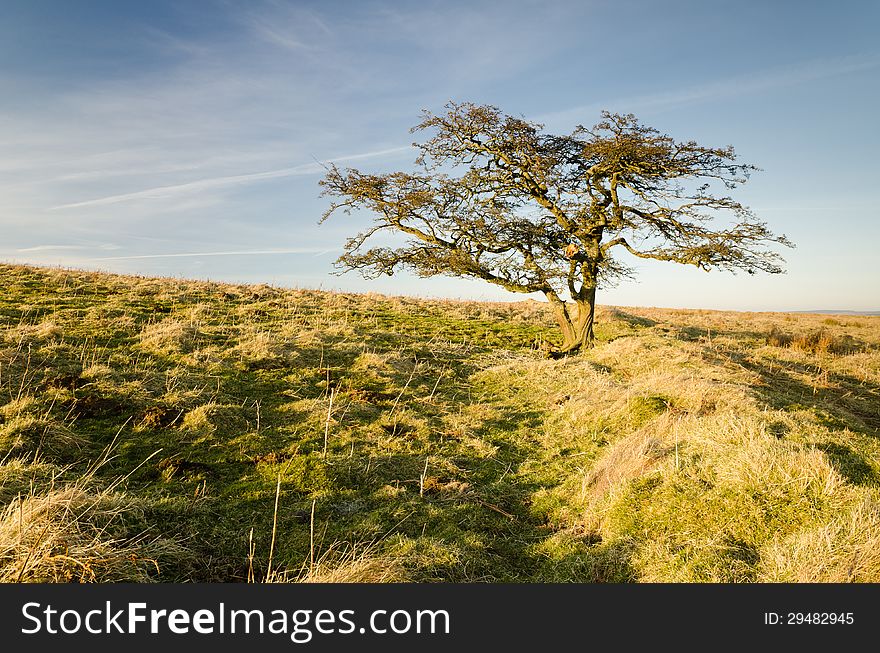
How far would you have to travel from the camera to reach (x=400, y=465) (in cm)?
704

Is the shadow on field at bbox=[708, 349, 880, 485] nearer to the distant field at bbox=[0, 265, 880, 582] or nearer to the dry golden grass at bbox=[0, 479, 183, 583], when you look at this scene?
the distant field at bbox=[0, 265, 880, 582]

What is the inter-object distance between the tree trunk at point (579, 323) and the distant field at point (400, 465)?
3.31 metres

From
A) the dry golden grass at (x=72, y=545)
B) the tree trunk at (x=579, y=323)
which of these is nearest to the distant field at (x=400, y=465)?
the dry golden grass at (x=72, y=545)

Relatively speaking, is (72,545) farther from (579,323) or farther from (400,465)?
(579,323)

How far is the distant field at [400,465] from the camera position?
431cm

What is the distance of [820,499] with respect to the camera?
4.68 meters

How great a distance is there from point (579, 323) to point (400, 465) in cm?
1154

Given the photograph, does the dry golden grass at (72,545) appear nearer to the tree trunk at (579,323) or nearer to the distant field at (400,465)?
the distant field at (400,465)

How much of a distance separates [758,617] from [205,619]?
4.16 m

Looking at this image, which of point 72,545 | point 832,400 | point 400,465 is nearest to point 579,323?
point 832,400

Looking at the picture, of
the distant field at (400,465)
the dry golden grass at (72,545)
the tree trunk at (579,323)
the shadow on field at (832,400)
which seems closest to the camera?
the dry golden grass at (72,545)

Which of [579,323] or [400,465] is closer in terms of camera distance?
[400,465]

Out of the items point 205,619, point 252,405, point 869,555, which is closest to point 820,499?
point 869,555

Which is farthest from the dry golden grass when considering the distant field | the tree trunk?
the tree trunk
